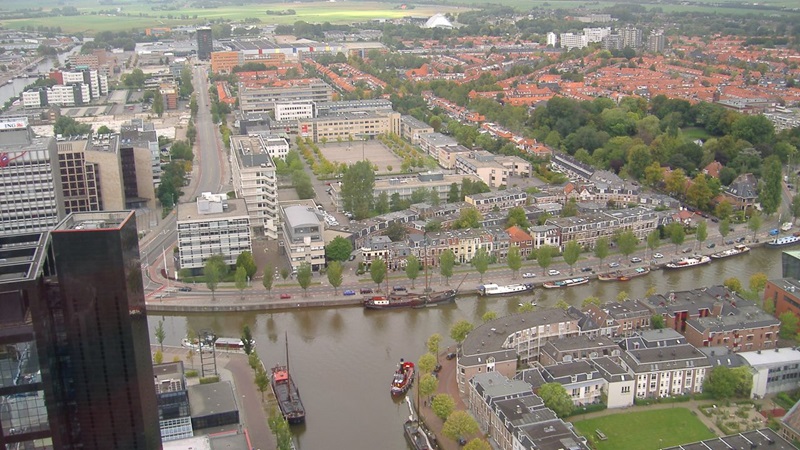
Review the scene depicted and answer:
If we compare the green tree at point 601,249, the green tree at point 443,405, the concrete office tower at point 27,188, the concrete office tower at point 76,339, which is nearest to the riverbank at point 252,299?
the green tree at point 601,249

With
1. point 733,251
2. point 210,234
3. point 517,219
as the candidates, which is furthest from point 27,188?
point 733,251

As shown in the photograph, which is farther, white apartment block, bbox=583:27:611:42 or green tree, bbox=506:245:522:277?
white apartment block, bbox=583:27:611:42

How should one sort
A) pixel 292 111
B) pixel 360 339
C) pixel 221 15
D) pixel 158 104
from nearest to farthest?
pixel 360 339
pixel 292 111
pixel 158 104
pixel 221 15

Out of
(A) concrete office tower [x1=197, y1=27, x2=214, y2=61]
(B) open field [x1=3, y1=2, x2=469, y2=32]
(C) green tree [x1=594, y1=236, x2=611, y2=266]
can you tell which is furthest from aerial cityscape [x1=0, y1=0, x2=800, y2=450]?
(B) open field [x1=3, y1=2, x2=469, y2=32]

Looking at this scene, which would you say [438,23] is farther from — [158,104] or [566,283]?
[566,283]

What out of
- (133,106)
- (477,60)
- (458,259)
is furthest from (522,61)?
(458,259)

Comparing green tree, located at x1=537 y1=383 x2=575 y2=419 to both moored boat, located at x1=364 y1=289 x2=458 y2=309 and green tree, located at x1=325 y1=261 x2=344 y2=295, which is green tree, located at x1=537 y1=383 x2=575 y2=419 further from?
green tree, located at x1=325 y1=261 x2=344 y2=295

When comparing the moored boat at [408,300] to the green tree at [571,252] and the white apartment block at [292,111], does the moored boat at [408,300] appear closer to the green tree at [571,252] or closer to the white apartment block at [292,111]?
the green tree at [571,252]
